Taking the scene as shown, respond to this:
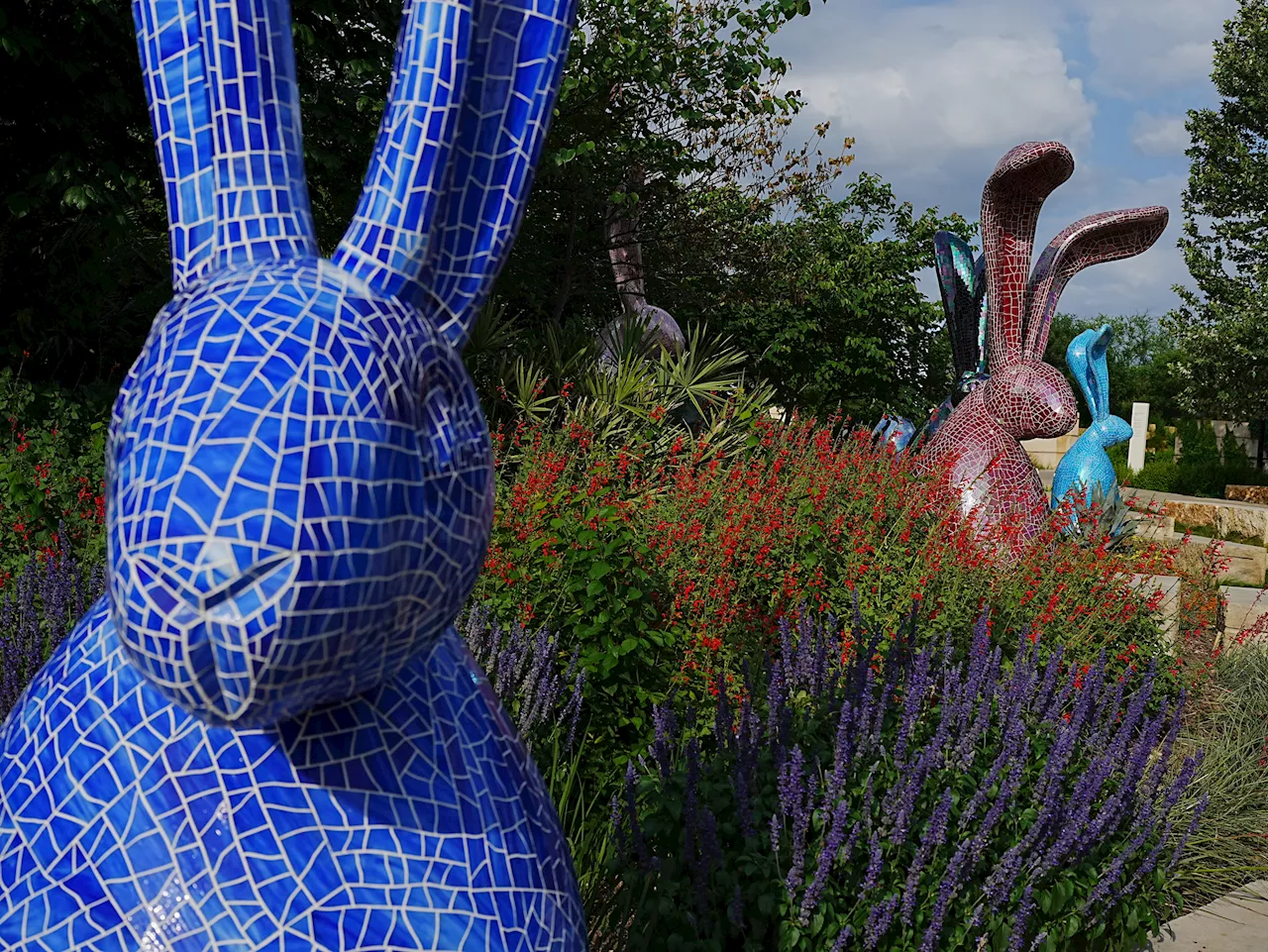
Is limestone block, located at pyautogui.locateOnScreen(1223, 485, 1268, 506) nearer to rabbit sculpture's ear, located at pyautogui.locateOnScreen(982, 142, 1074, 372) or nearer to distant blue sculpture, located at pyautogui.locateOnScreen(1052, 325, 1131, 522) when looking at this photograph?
distant blue sculpture, located at pyautogui.locateOnScreen(1052, 325, 1131, 522)

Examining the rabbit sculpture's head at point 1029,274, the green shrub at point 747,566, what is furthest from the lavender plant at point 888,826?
the rabbit sculpture's head at point 1029,274

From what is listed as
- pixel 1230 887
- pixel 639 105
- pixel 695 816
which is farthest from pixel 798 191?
pixel 695 816

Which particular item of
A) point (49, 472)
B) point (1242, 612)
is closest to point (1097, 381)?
point (1242, 612)

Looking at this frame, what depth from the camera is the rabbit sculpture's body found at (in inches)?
251

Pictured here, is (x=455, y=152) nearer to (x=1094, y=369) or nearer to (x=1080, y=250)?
(x=1080, y=250)

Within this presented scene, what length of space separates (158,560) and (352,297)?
290 millimetres

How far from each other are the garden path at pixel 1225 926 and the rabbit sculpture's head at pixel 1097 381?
353 centimetres

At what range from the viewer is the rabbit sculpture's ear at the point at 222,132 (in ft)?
3.52

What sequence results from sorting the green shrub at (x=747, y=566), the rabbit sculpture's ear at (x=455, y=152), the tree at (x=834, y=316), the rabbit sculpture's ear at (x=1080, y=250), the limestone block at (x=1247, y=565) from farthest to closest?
the tree at (x=834, y=316)
the limestone block at (x=1247, y=565)
the rabbit sculpture's ear at (x=1080, y=250)
the green shrub at (x=747, y=566)
the rabbit sculpture's ear at (x=455, y=152)

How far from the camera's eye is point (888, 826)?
2.73m

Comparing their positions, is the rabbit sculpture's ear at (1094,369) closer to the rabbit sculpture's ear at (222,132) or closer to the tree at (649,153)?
the tree at (649,153)

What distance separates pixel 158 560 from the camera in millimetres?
849

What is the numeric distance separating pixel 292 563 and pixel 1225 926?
3.90 m

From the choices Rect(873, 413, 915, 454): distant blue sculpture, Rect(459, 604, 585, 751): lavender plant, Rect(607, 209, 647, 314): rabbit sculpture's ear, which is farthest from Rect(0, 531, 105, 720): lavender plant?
Rect(607, 209, 647, 314): rabbit sculpture's ear
